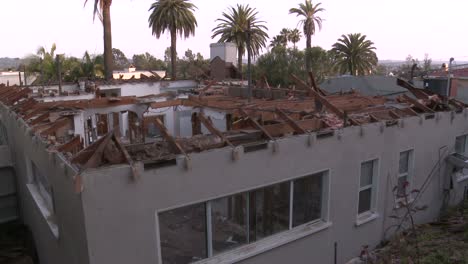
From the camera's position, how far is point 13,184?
13172 millimetres

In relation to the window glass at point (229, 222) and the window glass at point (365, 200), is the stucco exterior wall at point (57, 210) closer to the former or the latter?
the window glass at point (229, 222)

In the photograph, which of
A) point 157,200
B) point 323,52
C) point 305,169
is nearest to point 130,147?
point 157,200

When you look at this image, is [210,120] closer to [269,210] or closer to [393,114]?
[269,210]

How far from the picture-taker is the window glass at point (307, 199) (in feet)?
28.4

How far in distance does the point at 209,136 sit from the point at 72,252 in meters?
3.36

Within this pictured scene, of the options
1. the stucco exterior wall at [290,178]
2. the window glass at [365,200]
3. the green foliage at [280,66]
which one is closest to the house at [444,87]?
the stucco exterior wall at [290,178]

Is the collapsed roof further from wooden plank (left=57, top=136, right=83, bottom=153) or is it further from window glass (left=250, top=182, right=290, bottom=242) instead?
window glass (left=250, top=182, right=290, bottom=242)

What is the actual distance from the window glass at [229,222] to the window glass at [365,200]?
4106 millimetres

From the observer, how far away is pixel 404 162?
11.4m

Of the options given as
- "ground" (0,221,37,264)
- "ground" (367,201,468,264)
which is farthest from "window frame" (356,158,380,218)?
"ground" (0,221,37,264)

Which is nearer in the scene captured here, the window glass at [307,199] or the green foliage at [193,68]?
the window glass at [307,199]

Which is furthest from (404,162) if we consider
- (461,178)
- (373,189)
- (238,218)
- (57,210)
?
(57,210)

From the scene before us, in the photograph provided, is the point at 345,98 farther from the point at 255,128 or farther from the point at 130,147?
the point at 130,147

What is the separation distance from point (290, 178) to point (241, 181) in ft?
4.49
